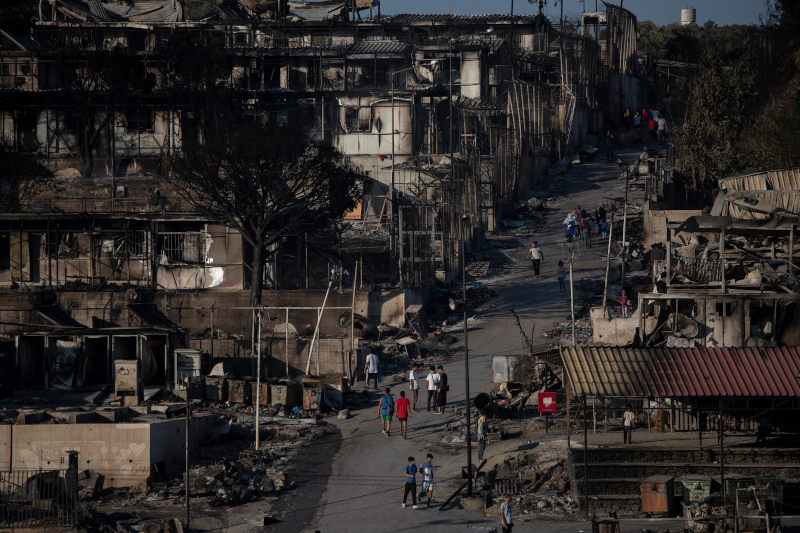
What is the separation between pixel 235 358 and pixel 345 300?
4.86 meters

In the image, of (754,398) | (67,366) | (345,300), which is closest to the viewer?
(754,398)

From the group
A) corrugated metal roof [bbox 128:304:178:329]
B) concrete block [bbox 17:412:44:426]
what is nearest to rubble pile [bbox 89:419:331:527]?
concrete block [bbox 17:412:44:426]

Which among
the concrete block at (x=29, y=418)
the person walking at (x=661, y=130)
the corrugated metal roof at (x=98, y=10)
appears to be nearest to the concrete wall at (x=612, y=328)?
the concrete block at (x=29, y=418)

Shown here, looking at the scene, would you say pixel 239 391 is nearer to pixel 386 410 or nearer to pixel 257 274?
pixel 386 410

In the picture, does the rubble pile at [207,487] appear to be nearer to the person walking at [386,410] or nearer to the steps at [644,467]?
the person walking at [386,410]

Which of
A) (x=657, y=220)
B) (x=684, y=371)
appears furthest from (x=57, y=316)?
(x=657, y=220)

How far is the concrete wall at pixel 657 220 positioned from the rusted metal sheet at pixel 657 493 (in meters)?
19.4

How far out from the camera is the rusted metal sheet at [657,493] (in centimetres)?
1798

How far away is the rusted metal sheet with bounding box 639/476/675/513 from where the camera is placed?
18.0 meters

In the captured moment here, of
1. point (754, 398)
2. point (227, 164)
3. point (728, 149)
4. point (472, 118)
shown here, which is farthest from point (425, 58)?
point (754, 398)

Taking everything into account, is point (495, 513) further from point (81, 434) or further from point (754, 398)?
point (81, 434)

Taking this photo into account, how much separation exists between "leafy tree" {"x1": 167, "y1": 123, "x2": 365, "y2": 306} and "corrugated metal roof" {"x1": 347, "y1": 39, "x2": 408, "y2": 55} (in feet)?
62.0

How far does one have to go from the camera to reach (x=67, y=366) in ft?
88.7

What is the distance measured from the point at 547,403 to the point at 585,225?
18.9 meters
